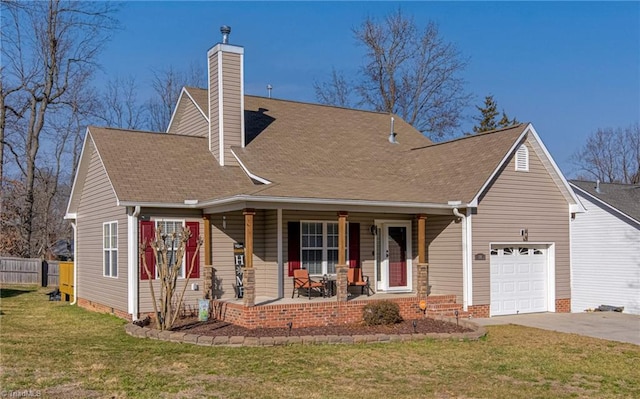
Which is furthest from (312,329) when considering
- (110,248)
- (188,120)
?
(188,120)

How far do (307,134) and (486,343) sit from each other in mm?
9236

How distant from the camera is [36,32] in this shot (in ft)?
104

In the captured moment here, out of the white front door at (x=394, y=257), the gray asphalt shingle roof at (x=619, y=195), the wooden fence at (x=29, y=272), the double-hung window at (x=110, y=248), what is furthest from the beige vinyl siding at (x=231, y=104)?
the wooden fence at (x=29, y=272)

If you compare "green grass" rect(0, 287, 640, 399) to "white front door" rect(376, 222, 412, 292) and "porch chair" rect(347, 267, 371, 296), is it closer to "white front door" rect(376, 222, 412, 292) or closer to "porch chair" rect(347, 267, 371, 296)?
"porch chair" rect(347, 267, 371, 296)

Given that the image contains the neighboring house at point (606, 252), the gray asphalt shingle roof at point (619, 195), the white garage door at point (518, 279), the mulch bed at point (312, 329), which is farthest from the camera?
the gray asphalt shingle roof at point (619, 195)

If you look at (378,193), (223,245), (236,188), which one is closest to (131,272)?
(223,245)

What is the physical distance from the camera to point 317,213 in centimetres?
1591

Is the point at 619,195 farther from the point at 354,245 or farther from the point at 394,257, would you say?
the point at 354,245

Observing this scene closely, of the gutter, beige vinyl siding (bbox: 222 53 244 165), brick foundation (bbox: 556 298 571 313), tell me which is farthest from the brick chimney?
→ brick foundation (bbox: 556 298 571 313)

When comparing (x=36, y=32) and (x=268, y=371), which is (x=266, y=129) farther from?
(x=36, y=32)

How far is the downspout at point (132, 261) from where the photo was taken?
14.3 meters

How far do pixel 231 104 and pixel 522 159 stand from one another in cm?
767

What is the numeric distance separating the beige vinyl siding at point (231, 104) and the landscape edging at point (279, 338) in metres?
5.99

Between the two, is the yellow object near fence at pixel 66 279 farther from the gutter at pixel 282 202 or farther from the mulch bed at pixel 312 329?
the mulch bed at pixel 312 329
